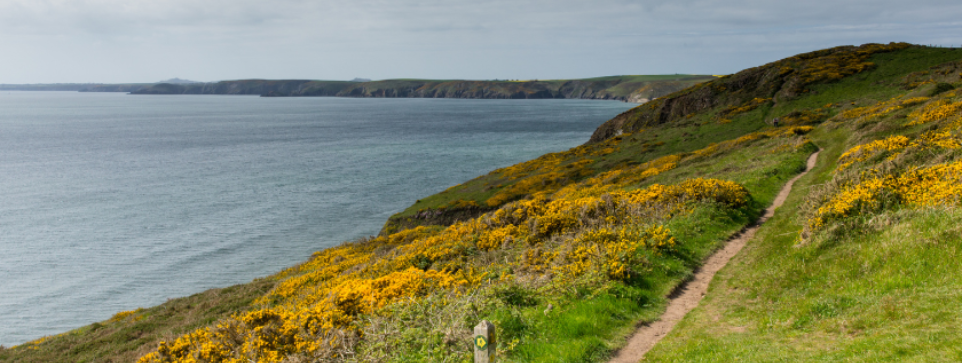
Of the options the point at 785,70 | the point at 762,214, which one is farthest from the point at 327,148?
the point at 762,214

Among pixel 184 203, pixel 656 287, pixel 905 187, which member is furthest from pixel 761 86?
pixel 184 203

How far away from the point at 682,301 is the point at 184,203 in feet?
195

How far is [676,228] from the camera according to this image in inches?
708

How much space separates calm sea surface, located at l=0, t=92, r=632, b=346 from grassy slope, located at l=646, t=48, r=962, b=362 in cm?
3475

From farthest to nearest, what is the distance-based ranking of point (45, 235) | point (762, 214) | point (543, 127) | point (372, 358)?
point (543, 127), point (45, 235), point (762, 214), point (372, 358)

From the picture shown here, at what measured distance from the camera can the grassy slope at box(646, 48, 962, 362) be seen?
791 cm

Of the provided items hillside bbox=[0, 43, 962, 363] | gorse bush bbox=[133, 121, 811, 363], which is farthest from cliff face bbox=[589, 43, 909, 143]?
gorse bush bbox=[133, 121, 811, 363]

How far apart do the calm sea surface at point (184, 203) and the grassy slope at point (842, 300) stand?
3475cm

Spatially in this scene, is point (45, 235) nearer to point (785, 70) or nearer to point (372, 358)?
point (372, 358)

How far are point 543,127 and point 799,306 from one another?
132m

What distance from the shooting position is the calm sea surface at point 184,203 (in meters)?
37.2

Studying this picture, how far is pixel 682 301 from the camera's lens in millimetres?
12984

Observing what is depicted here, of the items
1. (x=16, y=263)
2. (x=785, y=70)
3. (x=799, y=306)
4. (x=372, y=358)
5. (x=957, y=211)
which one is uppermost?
(x=785, y=70)

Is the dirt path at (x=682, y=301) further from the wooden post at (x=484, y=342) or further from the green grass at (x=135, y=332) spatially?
the green grass at (x=135, y=332)
